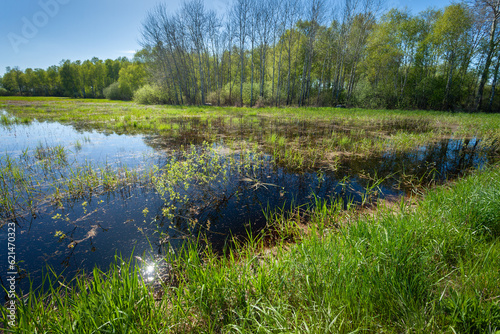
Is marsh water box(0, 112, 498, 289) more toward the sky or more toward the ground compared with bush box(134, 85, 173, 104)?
more toward the ground

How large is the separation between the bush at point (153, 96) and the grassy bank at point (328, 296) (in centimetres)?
3553

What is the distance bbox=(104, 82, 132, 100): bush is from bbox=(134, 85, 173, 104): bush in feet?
→ 73.0

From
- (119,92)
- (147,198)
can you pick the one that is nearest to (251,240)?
(147,198)

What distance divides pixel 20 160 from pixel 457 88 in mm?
38360

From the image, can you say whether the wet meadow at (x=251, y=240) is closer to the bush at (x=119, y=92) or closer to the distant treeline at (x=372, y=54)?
the distant treeline at (x=372, y=54)

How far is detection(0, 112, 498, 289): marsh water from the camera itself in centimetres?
268

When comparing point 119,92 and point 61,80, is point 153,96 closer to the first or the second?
point 119,92

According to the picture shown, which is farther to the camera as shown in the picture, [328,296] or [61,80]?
[61,80]

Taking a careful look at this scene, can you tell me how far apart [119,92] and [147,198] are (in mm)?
62961

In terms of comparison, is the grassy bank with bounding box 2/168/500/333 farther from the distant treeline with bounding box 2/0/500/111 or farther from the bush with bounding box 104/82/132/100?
the bush with bounding box 104/82/132/100

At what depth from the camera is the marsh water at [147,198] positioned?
8.79 feet

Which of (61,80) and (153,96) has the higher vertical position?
(61,80)

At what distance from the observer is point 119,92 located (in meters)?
53.2

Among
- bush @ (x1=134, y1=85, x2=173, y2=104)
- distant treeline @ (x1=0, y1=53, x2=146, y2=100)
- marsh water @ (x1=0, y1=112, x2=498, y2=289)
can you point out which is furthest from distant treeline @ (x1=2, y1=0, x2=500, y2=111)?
distant treeline @ (x1=0, y1=53, x2=146, y2=100)
